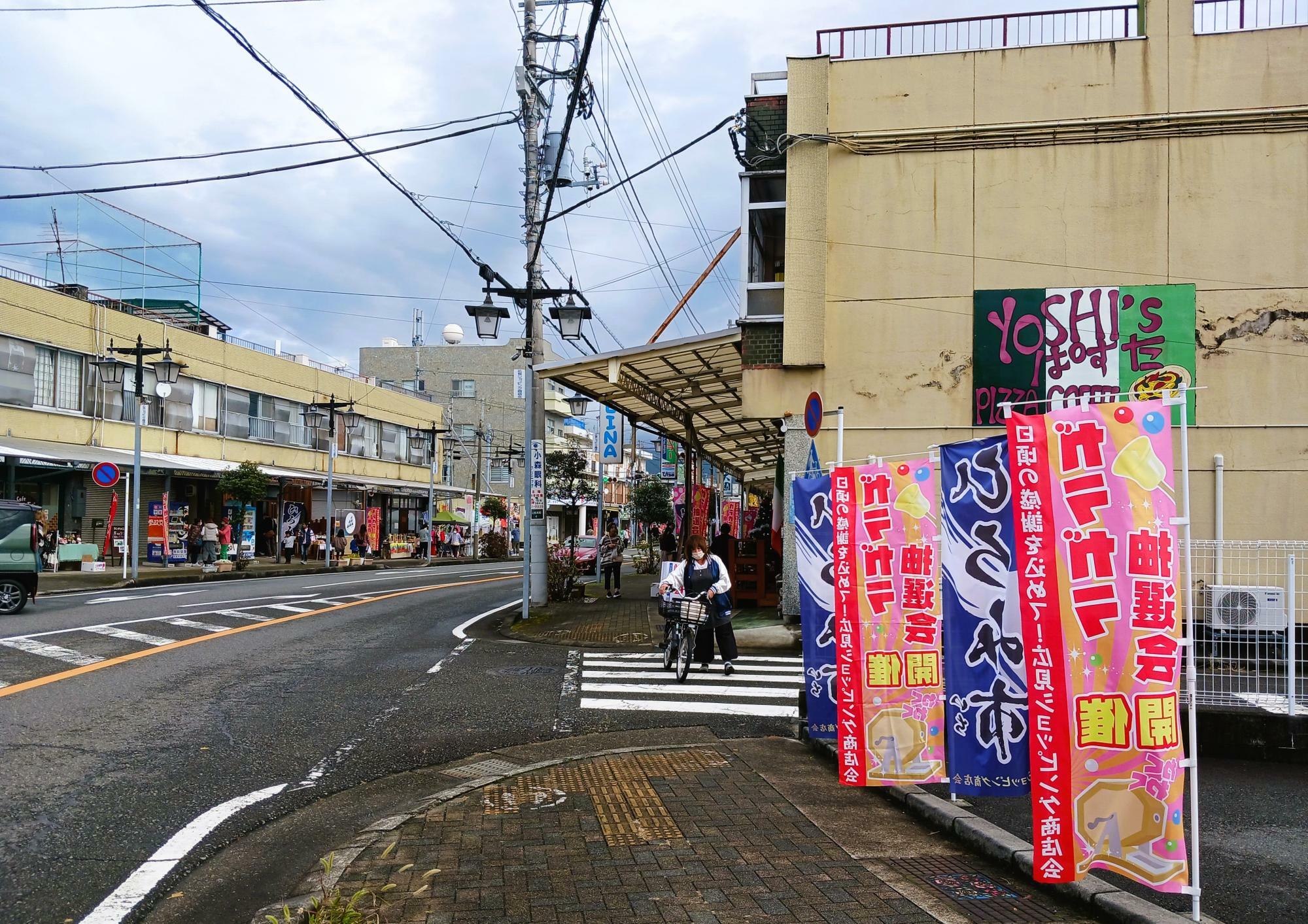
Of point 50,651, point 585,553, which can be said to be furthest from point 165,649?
point 585,553

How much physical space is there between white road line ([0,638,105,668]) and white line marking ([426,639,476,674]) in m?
3.96

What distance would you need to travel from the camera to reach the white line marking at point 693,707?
377 inches

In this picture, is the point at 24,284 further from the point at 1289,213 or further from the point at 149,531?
the point at 1289,213

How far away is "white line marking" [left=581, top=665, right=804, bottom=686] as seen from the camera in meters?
11.5

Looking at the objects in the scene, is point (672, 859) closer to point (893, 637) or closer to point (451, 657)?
point (893, 637)

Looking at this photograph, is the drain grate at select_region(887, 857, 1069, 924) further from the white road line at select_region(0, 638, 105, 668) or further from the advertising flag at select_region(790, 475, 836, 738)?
the white road line at select_region(0, 638, 105, 668)

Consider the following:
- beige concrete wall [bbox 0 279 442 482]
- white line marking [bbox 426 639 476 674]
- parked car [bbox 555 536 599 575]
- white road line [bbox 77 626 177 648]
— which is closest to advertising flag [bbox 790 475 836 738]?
white line marking [bbox 426 639 476 674]

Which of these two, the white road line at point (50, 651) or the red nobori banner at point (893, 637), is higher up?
the red nobori banner at point (893, 637)

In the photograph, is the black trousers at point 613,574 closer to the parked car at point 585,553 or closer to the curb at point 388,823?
the parked car at point 585,553

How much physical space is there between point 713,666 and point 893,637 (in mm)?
6811

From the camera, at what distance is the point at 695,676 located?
11859 millimetres

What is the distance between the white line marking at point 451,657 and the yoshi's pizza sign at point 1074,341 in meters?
8.64

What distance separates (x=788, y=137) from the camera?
15.6 meters

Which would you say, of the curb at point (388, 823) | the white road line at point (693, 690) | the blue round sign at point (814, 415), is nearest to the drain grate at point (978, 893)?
the curb at point (388, 823)
